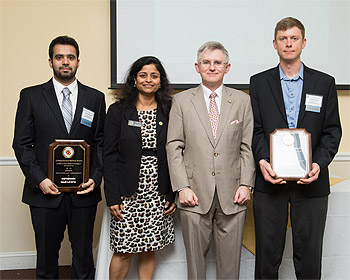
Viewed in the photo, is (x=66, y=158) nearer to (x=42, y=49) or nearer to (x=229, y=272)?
(x=229, y=272)

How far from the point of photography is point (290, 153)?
214cm

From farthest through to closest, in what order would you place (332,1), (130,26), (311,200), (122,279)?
(332,1) < (130,26) < (122,279) < (311,200)

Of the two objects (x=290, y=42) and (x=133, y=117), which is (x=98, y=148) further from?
(x=290, y=42)

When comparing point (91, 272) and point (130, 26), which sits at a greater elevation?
point (130, 26)

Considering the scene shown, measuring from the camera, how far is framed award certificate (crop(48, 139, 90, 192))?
2287 mm

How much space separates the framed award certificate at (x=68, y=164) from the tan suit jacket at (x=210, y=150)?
0.54 metres

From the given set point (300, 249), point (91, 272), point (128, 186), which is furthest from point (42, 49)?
point (300, 249)

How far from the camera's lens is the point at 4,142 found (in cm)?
344

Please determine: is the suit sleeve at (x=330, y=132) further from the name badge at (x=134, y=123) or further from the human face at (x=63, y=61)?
the human face at (x=63, y=61)

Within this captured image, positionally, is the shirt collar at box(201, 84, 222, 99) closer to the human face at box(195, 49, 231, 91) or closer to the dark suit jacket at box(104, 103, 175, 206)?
the human face at box(195, 49, 231, 91)

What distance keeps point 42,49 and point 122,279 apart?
7.03 feet

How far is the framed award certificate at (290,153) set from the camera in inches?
83.4

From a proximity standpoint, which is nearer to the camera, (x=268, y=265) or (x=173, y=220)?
(x=268, y=265)

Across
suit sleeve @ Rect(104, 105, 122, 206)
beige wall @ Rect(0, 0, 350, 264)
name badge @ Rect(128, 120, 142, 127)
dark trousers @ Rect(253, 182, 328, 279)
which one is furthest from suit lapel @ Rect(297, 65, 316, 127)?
beige wall @ Rect(0, 0, 350, 264)
